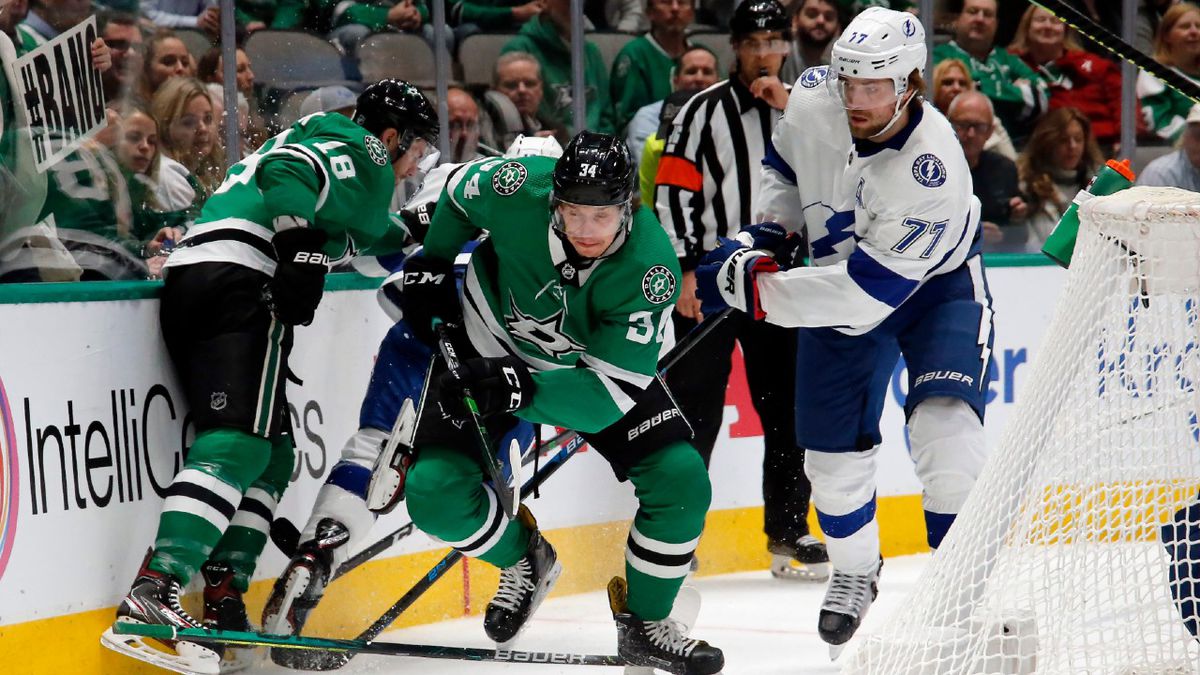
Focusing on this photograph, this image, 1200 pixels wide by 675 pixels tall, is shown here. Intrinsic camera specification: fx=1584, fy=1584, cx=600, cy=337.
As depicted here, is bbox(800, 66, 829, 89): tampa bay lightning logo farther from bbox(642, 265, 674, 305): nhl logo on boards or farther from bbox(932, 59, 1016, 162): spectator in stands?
bbox(932, 59, 1016, 162): spectator in stands

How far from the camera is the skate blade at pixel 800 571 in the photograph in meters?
4.39

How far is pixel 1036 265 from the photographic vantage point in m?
5.08

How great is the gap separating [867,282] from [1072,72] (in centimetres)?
315

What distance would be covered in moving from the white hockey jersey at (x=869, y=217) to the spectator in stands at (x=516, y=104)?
51.2 inches

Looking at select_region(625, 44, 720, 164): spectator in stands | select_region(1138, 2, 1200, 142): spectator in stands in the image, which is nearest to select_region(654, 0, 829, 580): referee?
select_region(625, 44, 720, 164): spectator in stands

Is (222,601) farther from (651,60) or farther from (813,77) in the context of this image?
(651,60)

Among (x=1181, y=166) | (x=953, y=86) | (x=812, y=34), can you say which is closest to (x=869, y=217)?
(x=812, y=34)

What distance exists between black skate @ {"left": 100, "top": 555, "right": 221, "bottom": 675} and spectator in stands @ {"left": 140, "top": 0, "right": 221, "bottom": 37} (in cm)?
141

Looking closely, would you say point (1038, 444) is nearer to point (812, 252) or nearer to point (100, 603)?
point (812, 252)

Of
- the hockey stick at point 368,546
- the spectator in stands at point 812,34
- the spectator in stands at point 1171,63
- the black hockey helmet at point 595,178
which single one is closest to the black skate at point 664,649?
the hockey stick at point 368,546

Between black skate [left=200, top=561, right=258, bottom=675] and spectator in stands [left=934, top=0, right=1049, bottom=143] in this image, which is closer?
black skate [left=200, top=561, right=258, bottom=675]

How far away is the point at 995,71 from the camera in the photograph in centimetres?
568

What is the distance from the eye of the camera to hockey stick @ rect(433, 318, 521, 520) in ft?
9.65

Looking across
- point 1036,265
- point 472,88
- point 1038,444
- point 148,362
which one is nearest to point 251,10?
point 472,88
